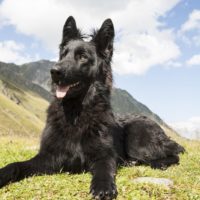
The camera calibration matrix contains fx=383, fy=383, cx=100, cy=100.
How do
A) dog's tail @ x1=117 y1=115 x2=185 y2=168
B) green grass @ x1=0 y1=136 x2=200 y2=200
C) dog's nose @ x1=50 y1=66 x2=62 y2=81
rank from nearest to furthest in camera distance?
green grass @ x1=0 y1=136 x2=200 y2=200 → dog's nose @ x1=50 y1=66 x2=62 y2=81 → dog's tail @ x1=117 y1=115 x2=185 y2=168

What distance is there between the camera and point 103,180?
25.4 ft

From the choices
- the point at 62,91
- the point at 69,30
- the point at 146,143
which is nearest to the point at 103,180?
the point at 62,91

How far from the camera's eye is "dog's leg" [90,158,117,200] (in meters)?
7.24

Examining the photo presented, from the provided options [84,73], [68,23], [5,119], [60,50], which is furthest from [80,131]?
[5,119]

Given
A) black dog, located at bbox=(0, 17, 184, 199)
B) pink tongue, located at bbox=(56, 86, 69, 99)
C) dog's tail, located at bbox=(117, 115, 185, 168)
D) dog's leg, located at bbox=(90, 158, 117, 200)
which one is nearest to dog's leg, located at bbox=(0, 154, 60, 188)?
black dog, located at bbox=(0, 17, 184, 199)

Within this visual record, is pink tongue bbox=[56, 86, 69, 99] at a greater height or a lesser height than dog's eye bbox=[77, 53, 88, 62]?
lesser

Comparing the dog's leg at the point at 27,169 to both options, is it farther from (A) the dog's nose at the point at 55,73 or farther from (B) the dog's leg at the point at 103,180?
(A) the dog's nose at the point at 55,73

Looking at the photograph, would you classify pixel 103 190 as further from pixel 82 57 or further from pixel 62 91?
pixel 82 57

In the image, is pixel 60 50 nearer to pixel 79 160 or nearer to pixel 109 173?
pixel 79 160

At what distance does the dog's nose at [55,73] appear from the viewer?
29.6 feet

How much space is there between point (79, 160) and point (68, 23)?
380cm

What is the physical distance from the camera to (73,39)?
1073 centimetres

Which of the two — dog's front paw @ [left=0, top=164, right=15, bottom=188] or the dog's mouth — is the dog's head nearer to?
the dog's mouth

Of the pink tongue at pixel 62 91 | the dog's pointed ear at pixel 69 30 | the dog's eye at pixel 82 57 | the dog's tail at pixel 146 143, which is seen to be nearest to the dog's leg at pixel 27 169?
the pink tongue at pixel 62 91
